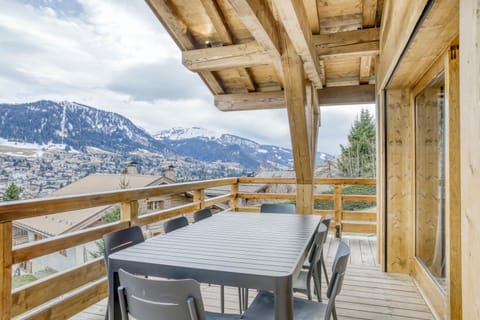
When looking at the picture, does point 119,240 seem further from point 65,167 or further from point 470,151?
point 470,151

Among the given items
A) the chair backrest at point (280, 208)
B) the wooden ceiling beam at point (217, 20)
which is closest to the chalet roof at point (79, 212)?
the chair backrest at point (280, 208)

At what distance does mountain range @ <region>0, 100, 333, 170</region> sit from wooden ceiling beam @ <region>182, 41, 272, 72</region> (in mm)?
1380

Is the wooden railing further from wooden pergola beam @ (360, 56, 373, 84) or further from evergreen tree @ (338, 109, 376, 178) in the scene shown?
evergreen tree @ (338, 109, 376, 178)

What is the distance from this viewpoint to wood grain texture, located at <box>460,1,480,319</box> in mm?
921

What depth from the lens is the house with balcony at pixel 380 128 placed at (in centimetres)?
161

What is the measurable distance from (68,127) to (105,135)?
49cm

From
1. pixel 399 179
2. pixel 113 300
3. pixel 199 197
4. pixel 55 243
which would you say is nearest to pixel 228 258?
pixel 113 300

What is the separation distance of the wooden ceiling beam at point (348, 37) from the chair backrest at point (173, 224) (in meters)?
2.49

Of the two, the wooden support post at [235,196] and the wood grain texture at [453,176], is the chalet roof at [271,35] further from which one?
the wooden support post at [235,196]

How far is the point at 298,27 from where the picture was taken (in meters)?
2.43

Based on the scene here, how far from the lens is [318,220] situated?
9.08 ft

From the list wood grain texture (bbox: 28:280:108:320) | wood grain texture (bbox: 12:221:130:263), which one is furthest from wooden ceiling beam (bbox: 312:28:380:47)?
wood grain texture (bbox: 28:280:108:320)

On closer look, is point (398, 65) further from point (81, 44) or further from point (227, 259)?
point (81, 44)

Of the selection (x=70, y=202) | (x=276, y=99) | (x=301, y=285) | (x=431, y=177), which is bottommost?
(x=301, y=285)
